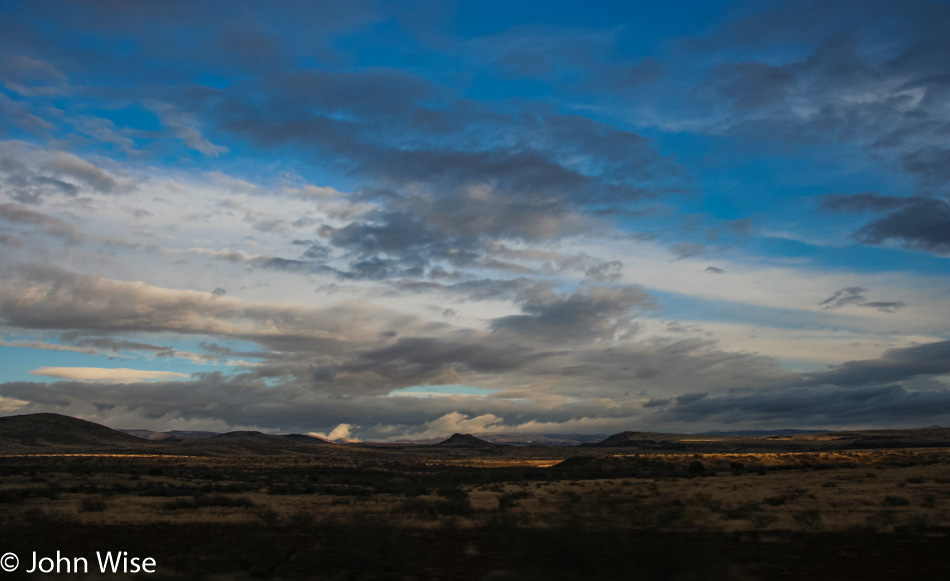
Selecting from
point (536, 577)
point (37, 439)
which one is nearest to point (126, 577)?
point (536, 577)

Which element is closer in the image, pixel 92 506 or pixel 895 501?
pixel 895 501

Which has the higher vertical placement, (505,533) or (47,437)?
(505,533)

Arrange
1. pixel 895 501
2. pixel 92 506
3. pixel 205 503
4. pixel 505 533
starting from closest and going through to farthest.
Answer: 1. pixel 505 533
2. pixel 895 501
3. pixel 92 506
4. pixel 205 503

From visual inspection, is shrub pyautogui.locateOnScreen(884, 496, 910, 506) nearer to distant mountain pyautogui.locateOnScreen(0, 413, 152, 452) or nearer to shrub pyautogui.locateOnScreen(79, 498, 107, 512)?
shrub pyautogui.locateOnScreen(79, 498, 107, 512)

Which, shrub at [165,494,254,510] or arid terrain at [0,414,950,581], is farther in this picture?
shrub at [165,494,254,510]

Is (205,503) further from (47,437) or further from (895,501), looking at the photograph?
(47,437)

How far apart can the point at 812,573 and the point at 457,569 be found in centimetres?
909

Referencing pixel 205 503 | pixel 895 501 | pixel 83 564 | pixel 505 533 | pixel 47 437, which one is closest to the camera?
pixel 83 564

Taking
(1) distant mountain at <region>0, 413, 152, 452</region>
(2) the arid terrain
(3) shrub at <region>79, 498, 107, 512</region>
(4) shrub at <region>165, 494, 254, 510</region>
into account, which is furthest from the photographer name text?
(1) distant mountain at <region>0, 413, 152, 452</region>

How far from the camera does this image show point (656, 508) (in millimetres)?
Answer: 18625

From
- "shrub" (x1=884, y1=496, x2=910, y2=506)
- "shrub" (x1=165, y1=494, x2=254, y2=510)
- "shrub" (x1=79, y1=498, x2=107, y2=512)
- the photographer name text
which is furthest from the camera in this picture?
"shrub" (x1=165, y1=494, x2=254, y2=510)

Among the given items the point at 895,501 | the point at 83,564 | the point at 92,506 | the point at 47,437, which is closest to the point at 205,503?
the point at 92,506

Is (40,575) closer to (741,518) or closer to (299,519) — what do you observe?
(299,519)

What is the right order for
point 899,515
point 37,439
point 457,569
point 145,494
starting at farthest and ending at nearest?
point 37,439 → point 145,494 → point 899,515 → point 457,569
